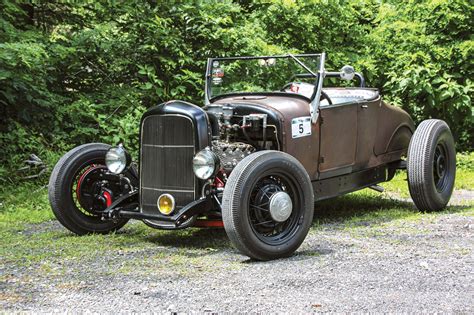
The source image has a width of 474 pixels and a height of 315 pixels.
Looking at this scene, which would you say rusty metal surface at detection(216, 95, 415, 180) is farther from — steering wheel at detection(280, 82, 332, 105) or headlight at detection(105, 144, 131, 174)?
headlight at detection(105, 144, 131, 174)

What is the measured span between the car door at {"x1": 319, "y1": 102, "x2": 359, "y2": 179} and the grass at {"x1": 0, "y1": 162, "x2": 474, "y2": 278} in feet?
1.75

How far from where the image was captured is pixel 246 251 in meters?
5.27

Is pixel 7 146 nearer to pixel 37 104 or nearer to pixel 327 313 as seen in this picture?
pixel 37 104

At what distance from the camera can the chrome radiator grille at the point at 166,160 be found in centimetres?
590

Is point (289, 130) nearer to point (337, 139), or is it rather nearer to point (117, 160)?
point (337, 139)

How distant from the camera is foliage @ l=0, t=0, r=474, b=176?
948 centimetres

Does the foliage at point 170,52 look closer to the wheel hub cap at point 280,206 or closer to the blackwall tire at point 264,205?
the blackwall tire at point 264,205

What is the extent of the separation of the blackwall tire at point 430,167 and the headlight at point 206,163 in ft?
8.16

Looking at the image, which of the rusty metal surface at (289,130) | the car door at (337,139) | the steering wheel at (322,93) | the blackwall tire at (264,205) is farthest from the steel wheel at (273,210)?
the steering wheel at (322,93)

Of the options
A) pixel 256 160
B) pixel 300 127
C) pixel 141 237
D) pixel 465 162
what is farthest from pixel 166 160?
pixel 465 162

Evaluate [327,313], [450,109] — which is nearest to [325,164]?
[327,313]

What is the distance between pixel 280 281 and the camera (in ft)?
15.3

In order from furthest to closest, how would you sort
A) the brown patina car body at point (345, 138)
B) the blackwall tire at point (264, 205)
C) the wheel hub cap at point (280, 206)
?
the brown patina car body at point (345, 138)
the wheel hub cap at point (280, 206)
the blackwall tire at point (264, 205)

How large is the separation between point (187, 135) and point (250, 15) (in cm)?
585
